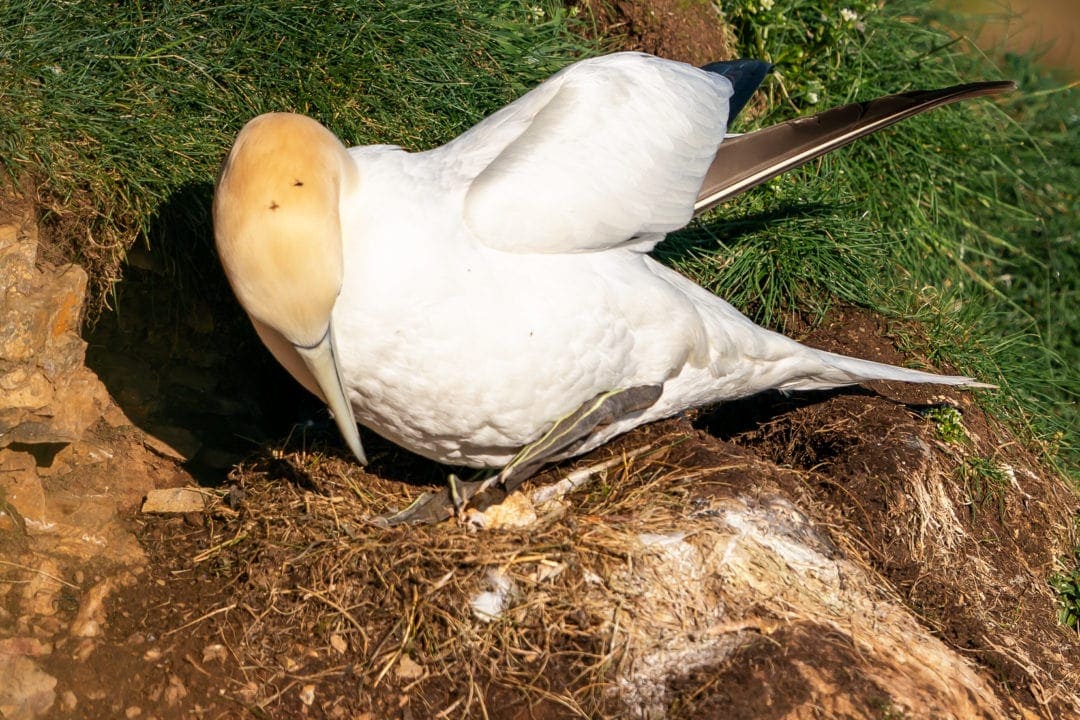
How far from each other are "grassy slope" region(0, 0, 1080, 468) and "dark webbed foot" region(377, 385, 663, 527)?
1.37m

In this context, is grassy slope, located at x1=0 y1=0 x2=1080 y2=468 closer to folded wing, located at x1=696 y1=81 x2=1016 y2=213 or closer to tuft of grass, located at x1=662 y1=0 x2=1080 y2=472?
tuft of grass, located at x1=662 y1=0 x2=1080 y2=472

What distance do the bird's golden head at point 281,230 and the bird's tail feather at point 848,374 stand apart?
2136 mm

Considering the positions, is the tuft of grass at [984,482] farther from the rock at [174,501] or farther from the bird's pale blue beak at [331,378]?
the rock at [174,501]

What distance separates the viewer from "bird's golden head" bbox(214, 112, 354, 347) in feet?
9.45

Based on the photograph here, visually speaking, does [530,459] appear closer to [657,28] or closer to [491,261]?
[491,261]

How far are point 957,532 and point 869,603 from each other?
2.54 ft

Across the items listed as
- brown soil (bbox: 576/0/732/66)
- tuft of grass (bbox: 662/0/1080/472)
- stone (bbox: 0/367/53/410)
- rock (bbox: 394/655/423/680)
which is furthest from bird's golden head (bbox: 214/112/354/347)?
brown soil (bbox: 576/0/732/66)

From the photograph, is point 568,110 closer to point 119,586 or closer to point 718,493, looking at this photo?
point 718,493

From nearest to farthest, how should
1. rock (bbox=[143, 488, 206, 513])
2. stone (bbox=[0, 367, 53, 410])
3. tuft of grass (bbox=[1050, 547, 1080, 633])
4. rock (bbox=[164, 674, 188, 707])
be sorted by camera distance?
1. rock (bbox=[164, 674, 188, 707])
2. stone (bbox=[0, 367, 53, 410])
3. rock (bbox=[143, 488, 206, 513])
4. tuft of grass (bbox=[1050, 547, 1080, 633])

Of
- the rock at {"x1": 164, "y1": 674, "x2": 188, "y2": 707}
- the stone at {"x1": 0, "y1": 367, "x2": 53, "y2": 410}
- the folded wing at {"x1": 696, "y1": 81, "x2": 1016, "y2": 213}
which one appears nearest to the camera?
the rock at {"x1": 164, "y1": 674, "x2": 188, "y2": 707}

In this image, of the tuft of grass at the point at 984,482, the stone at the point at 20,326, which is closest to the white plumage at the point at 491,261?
the tuft of grass at the point at 984,482

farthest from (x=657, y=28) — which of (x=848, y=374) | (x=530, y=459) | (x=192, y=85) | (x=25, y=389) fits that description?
(x=25, y=389)

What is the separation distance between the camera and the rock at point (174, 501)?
407 centimetres

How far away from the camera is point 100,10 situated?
4.52 metres
